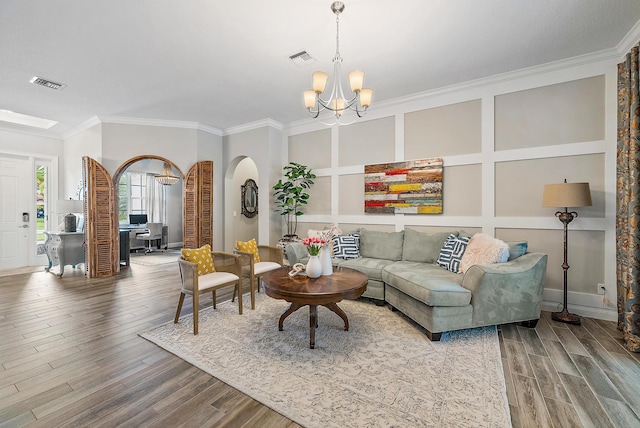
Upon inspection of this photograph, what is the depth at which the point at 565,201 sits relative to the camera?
291 cm

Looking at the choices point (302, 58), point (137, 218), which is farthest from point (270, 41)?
point (137, 218)

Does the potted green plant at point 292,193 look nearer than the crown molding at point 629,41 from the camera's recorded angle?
No

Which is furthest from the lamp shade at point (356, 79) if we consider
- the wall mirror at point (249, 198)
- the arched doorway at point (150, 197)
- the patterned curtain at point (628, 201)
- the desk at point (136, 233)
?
the desk at point (136, 233)

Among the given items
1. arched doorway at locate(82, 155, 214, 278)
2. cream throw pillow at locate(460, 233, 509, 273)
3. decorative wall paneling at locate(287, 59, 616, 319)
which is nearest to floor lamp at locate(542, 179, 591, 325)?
decorative wall paneling at locate(287, 59, 616, 319)

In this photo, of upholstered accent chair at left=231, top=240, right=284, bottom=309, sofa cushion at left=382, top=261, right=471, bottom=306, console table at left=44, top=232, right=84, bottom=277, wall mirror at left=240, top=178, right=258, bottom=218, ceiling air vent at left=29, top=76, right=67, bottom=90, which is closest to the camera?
sofa cushion at left=382, top=261, right=471, bottom=306

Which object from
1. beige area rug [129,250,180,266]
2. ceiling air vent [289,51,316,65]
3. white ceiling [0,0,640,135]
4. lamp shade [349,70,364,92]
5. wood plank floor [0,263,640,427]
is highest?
white ceiling [0,0,640,135]

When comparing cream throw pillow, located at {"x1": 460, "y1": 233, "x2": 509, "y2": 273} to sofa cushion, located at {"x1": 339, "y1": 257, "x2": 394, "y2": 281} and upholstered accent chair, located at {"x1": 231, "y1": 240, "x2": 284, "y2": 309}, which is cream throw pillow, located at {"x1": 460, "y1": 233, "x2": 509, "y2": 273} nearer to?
sofa cushion, located at {"x1": 339, "y1": 257, "x2": 394, "y2": 281}

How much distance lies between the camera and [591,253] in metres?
3.24

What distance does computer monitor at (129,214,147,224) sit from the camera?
800 cm

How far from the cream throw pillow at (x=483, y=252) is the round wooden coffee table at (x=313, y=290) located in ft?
4.18

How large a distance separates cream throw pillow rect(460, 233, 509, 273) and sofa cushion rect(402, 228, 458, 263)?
423mm

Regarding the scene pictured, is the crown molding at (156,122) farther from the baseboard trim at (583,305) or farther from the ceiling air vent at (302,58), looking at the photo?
the baseboard trim at (583,305)

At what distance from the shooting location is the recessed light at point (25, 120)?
5.38m

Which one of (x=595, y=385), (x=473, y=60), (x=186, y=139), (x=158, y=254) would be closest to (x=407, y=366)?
(x=595, y=385)
